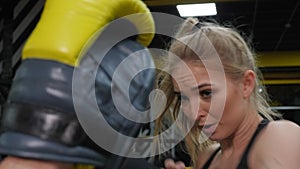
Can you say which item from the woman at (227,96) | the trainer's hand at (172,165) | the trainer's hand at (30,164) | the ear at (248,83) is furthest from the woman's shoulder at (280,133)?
the trainer's hand at (30,164)

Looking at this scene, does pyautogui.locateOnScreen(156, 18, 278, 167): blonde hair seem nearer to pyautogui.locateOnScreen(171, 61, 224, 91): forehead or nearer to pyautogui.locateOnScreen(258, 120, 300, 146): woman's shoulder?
pyautogui.locateOnScreen(171, 61, 224, 91): forehead

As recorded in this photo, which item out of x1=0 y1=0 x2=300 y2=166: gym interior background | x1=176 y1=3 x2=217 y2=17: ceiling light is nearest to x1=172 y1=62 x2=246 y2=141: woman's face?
x1=0 y1=0 x2=300 y2=166: gym interior background

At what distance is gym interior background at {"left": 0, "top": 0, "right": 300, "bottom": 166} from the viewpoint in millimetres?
3600

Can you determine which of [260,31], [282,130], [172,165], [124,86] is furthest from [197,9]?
[124,86]

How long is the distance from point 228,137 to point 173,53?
0.89 ft

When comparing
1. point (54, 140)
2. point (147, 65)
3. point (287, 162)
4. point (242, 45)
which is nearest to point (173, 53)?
point (242, 45)

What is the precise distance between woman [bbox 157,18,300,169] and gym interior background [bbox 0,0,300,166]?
1.65m

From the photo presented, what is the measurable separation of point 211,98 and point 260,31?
5659 mm

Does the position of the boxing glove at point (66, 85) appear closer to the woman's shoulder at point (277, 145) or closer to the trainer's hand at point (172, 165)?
the woman's shoulder at point (277, 145)

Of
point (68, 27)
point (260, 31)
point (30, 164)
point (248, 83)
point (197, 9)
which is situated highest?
point (68, 27)

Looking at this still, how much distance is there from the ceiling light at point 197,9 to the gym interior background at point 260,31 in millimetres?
69

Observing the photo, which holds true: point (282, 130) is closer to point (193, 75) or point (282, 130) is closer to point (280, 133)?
point (280, 133)

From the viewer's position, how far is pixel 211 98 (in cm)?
104

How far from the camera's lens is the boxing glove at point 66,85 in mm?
536
